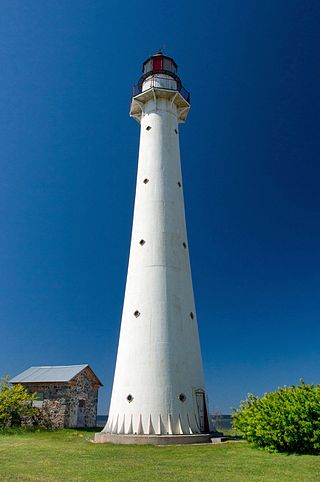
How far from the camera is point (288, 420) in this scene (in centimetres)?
1005

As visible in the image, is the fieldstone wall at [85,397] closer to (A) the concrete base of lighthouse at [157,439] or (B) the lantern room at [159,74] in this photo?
(A) the concrete base of lighthouse at [157,439]

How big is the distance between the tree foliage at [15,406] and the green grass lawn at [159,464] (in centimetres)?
1006

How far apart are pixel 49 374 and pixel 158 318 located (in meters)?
13.4

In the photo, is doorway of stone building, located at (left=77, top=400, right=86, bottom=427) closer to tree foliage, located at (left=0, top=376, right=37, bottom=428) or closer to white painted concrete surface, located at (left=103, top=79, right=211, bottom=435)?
tree foliage, located at (left=0, top=376, right=37, bottom=428)

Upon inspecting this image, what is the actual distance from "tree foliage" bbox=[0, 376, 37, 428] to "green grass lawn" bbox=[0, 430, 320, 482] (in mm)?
10058

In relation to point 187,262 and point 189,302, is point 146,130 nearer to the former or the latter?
point 187,262

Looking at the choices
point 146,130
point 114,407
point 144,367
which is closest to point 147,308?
point 144,367

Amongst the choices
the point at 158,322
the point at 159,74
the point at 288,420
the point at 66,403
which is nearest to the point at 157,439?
the point at 158,322

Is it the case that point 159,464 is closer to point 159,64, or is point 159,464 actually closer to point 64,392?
point 64,392

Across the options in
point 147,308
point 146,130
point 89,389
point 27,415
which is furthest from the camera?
point 89,389

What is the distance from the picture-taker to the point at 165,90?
21.7m

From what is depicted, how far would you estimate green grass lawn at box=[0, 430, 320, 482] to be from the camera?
8305mm

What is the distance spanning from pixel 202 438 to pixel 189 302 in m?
5.74

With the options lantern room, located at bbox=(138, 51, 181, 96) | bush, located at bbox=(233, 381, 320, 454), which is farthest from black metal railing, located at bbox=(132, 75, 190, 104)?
bush, located at bbox=(233, 381, 320, 454)
